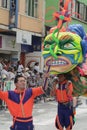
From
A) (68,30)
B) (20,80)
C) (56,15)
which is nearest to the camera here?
(20,80)

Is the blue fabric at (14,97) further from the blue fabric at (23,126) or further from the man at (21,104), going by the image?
the blue fabric at (23,126)

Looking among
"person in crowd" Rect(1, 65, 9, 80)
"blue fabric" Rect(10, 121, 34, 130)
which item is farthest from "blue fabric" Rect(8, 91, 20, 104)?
"person in crowd" Rect(1, 65, 9, 80)

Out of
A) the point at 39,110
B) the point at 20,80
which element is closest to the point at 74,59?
the point at 20,80

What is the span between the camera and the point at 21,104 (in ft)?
20.5

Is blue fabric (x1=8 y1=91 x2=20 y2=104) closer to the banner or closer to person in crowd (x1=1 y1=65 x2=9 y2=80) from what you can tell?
person in crowd (x1=1 y1=65 x2=9 y2=80)

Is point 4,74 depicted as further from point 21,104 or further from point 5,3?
point 21,104

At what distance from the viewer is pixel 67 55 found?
7.09m

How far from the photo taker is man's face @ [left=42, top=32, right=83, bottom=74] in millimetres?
6984

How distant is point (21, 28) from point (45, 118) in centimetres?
873

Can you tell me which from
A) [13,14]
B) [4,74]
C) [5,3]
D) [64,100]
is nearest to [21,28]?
[13,14]

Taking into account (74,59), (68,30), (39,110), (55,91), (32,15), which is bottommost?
(39,110)

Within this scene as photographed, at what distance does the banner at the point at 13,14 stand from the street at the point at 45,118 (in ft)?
15.2

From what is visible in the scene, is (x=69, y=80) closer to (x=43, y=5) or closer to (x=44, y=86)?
(x=44, y=86)

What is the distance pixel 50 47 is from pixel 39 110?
7.63 metres
